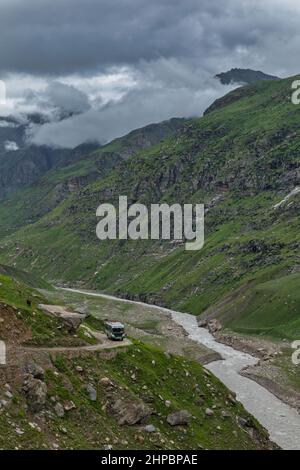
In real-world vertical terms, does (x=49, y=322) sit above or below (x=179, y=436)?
above

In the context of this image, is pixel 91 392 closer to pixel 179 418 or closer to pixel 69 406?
pixel 69 406

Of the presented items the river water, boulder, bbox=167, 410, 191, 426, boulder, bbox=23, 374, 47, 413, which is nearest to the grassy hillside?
boulder, bbox=23, 374, 47, 413

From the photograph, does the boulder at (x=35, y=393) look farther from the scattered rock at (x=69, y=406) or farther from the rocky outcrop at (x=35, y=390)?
the scattered rock at (x=69, y=406)

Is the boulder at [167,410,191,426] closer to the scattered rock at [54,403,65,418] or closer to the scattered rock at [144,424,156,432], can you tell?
the scattered rock at [144,424,156,432]

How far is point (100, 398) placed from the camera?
70.3m

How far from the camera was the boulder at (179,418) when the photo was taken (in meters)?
72.8

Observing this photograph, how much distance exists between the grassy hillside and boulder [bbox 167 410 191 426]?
0.40 meters

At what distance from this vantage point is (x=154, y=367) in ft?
276

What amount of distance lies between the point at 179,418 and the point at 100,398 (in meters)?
10.7

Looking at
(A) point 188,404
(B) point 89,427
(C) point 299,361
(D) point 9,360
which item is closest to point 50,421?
(B) point 89,427

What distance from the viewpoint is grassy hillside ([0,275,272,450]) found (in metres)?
61.3

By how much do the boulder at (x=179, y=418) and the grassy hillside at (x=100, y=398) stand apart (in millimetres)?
402

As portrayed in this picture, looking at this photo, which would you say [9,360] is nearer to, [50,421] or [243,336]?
[50,421]
